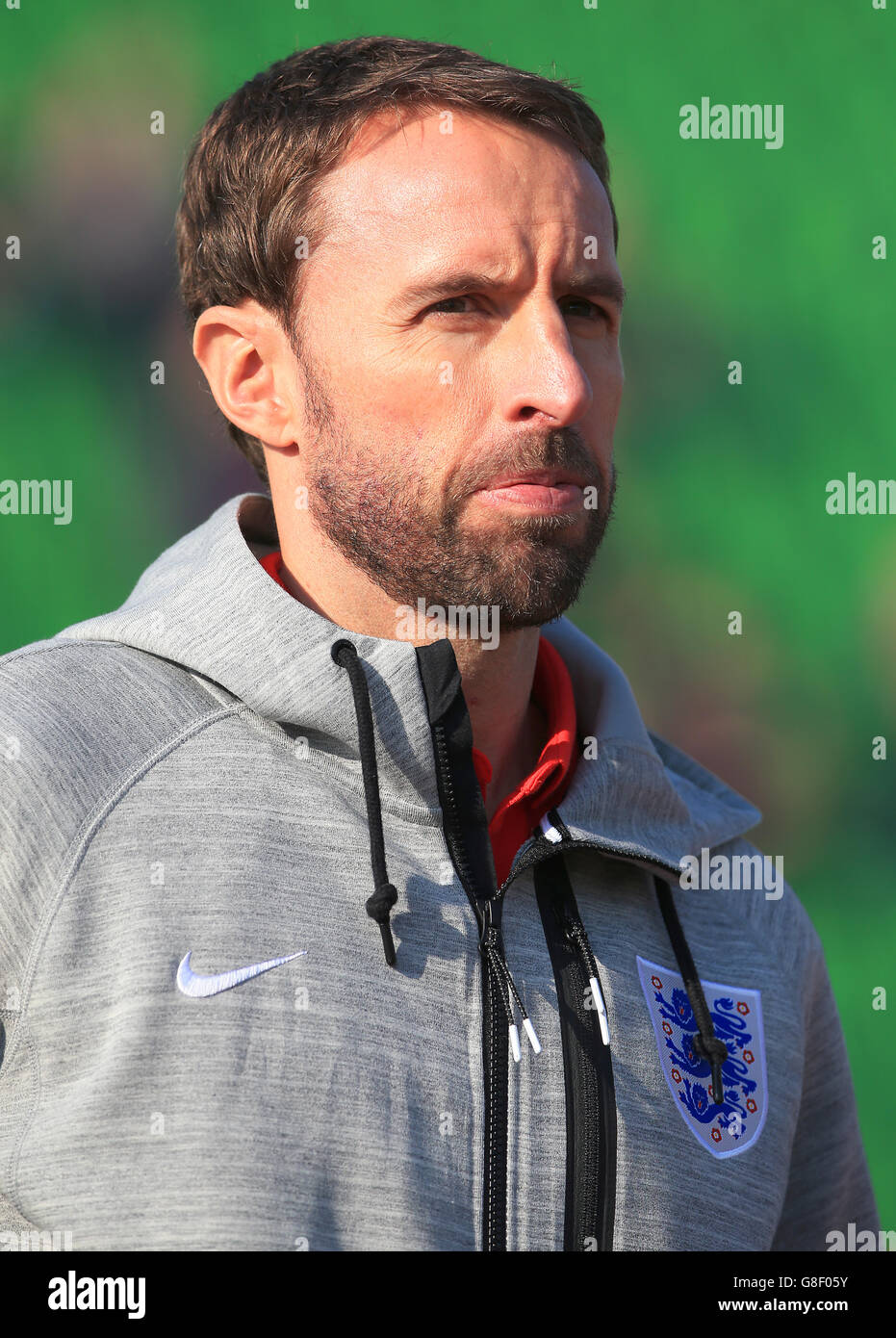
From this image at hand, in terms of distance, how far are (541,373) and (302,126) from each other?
0.38 metres

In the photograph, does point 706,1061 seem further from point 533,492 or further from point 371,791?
point 533,492

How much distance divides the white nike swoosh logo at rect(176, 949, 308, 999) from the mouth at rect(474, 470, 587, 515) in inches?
19.2

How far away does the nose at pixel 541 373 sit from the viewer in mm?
1268

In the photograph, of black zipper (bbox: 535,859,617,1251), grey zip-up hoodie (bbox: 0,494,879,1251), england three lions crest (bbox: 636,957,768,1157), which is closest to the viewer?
grey zip-up hoodie (bbox: 0,494,879,1251)

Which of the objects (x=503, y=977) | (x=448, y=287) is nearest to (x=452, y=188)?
(x=448, y=287)

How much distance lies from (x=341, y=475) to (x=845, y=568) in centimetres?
146

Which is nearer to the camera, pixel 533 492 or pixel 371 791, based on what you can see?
pixel 371 791

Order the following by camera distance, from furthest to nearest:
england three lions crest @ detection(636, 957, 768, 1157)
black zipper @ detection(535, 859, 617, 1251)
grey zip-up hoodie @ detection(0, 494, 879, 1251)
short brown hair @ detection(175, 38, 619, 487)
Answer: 1. short brown hair @ detection(175, 38, 619, 487)
2. england three lions crest @ detection(636, 957, 768, 1157)
3. black zipper @ detection(535, 859, 617, 1251)
4. grey zip-up hoodie @ detection(0, 494, 879, 1251)

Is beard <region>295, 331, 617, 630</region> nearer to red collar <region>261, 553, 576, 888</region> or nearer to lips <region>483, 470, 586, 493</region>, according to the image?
lips <region>483, 470, 586, 493</region>

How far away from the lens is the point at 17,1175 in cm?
100

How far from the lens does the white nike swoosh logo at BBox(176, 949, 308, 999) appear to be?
1.05 metres

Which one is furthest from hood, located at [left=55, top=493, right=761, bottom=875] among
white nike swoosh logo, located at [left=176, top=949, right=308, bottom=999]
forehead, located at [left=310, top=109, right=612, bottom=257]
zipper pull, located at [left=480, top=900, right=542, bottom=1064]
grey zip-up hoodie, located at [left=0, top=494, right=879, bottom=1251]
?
forehead, located at [left=310, top=109, right=612, bottom=257]

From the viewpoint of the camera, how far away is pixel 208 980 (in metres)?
1.06

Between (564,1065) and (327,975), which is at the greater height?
(327,975)
